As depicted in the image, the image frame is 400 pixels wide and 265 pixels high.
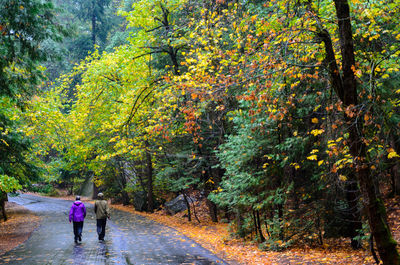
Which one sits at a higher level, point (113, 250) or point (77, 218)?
point (77, 218)

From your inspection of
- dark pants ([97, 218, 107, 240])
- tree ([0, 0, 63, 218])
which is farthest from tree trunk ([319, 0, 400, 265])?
dark pants ([97, 218, 107, 240])

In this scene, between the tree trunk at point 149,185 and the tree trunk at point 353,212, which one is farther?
the tree trunk at point 149,185

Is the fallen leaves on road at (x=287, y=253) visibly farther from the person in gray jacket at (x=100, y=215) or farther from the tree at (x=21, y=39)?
the tree at (x=21, y=39)

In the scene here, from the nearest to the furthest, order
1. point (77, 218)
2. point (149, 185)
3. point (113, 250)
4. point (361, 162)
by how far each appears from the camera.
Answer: point (361, 162) < point (113, 250) < point (77, 218) < point (149, 185)

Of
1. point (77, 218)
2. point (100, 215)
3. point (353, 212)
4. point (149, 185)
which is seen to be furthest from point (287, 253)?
point (149, 185)

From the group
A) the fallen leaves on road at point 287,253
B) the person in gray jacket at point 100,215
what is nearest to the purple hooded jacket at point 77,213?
the person in gray jacket at point 100,215

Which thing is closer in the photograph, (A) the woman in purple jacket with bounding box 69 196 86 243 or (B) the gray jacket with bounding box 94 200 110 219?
(A) the woman in purple jacket with bounding box 69 196 86 243

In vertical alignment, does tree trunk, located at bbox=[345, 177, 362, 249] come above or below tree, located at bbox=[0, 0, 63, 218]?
below

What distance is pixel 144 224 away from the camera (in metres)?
18.5

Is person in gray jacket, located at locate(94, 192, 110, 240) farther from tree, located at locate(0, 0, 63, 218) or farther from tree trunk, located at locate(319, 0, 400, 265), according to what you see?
tree trunk, located at locate(319, 0, 400, 265)

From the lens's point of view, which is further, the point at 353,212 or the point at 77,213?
the point at 77,213

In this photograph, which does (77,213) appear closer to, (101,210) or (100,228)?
(101,210)

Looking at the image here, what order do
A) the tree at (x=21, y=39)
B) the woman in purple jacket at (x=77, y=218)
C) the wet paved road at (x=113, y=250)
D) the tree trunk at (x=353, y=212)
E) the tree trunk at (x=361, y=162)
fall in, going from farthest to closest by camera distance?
1. the woman in purple jacket at (x=77, y=218)
2. the tree trunk at (x=353, y=212)
3. the wet paved road at (x=113, y=250)
4. the tree at (x=21, y=39)
5. the tree trunk at (x=361, y=162)

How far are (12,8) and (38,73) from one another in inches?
85.6
